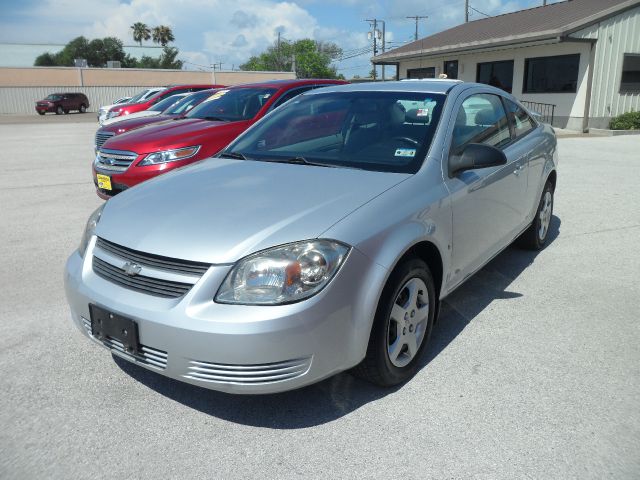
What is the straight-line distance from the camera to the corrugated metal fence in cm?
4284

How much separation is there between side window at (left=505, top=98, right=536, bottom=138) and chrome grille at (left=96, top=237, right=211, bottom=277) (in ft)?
10.3

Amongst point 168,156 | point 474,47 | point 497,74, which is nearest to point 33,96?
point 474,47

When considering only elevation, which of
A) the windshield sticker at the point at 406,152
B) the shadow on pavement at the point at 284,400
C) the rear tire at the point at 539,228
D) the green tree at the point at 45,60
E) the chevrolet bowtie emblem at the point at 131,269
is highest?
the green tree at the point at 45,60

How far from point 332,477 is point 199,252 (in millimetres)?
1092

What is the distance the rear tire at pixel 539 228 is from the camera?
16.5ft

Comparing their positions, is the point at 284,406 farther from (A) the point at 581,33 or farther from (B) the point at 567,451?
(A) the point at 581,33

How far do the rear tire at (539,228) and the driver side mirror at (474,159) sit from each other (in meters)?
2.00

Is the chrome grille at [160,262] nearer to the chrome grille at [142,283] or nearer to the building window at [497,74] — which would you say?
the chrome grille at [142,283]

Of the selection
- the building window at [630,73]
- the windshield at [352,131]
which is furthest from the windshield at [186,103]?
the building window at [630,73]

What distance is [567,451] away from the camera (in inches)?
93.8

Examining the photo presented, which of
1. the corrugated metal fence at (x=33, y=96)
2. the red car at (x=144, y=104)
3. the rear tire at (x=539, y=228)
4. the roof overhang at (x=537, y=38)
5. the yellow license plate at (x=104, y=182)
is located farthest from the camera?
the corrugated metal fence at (x=33, y=96)

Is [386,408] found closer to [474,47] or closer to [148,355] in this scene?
[148,355]

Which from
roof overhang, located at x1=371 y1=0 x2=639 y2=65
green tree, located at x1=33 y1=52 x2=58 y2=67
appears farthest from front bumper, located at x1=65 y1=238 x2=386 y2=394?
green tree, located at x1=33 y1=52 x2=58 y2=67

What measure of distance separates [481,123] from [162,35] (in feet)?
314
